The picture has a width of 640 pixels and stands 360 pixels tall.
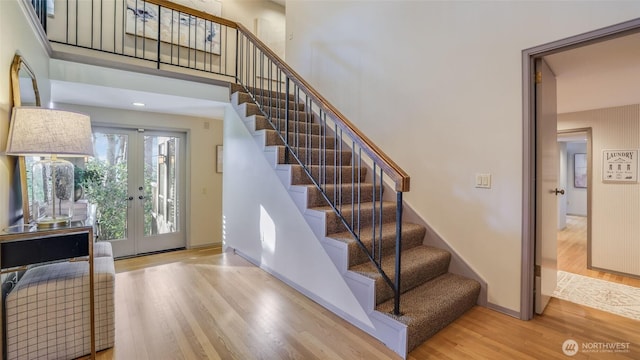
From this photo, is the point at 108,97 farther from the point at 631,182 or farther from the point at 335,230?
the point at 631,182

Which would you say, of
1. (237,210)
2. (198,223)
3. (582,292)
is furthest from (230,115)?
(582,292)

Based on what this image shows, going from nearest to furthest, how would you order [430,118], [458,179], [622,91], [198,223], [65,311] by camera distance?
[65,311] < [458,179] < [430,118] < [622,91] < [198,223]

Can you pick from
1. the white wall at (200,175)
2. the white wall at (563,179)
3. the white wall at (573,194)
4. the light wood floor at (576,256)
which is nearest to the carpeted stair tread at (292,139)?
the white wall at (200,175)

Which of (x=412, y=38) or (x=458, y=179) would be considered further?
(x=412, y=38)

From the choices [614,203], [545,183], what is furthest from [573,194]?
[545,183]

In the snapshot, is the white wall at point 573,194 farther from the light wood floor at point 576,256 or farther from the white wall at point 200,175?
the white wall at point 200,175

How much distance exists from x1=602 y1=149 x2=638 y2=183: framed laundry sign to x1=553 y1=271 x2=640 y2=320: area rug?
1.33 meters

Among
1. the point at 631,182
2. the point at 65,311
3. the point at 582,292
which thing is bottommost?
the point at 582,292

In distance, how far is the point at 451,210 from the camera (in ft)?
9.16

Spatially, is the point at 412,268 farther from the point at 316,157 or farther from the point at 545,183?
the point at 316,157

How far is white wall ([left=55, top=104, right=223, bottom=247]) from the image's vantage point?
5.16 metres

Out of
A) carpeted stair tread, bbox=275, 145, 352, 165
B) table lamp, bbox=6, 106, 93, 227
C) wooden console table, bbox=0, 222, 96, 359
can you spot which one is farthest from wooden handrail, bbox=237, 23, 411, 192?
wooden console table, bbox=0, 222, 96, 359

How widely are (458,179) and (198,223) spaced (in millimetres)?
4558

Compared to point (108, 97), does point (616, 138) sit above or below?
below
